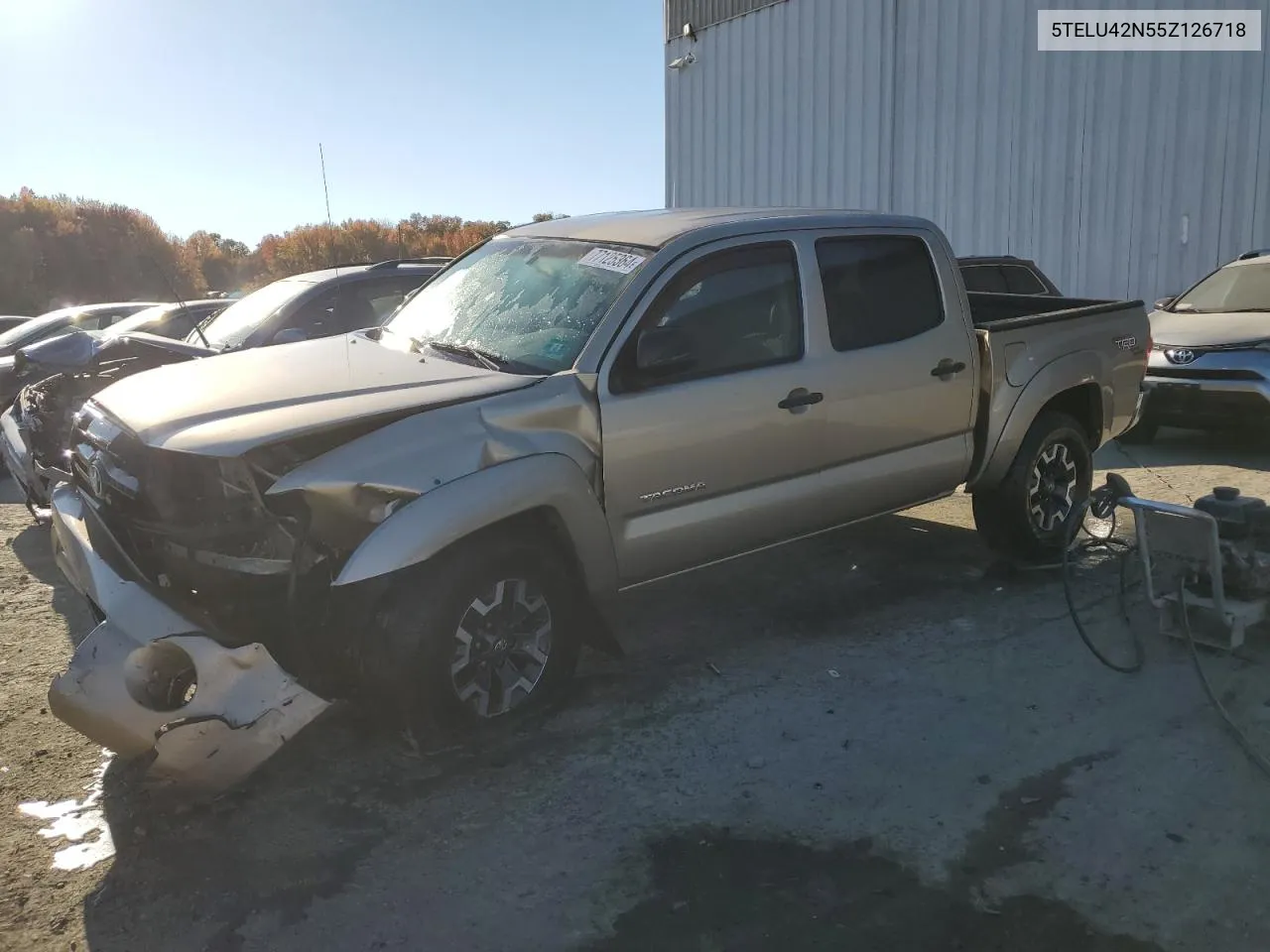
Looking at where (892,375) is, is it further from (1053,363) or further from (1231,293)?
(1231,293)

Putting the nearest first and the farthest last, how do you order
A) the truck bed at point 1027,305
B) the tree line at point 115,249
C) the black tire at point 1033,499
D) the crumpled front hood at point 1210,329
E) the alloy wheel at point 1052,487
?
the black tire at point 1033,499 < the alloy wheel at point 1052,487 < the truck bed at point 1027,305 < the crumpled front hood at point 1210,329 < the tree line at point 115,249

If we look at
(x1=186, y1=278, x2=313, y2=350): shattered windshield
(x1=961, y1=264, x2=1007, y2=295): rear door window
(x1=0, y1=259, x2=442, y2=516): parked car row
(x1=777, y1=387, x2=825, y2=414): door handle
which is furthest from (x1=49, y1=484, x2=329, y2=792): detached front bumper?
(x1=961, y1=264, x2=1007, y2=295): rear door window

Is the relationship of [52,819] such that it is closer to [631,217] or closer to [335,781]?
[335,781]

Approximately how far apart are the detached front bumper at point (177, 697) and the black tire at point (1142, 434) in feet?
26.1

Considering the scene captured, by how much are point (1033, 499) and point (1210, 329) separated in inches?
167

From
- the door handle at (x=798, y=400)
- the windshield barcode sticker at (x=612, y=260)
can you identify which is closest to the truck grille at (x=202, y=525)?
the windshield barcode sticker at (x=612, y=260)

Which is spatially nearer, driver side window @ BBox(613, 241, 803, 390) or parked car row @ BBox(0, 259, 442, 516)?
driver side window @ BBox(613, 241, 803, 390)

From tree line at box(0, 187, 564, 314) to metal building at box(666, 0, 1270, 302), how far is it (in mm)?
11646

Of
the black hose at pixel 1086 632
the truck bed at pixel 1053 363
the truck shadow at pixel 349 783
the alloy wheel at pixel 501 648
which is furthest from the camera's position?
the truck bed at pixel 1053 363

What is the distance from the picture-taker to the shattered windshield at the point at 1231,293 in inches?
348

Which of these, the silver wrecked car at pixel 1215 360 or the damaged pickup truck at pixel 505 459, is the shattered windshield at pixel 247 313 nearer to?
the damaged pickup truck at pixel 505 459

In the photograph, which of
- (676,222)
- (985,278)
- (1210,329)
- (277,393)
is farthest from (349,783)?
(1210,329)

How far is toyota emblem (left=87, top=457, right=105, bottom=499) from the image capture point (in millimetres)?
3668

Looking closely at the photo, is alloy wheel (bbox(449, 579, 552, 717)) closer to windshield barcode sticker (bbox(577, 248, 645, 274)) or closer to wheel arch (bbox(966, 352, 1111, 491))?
windshield barcode sticker (bbox(577, 248, 645, 274))
